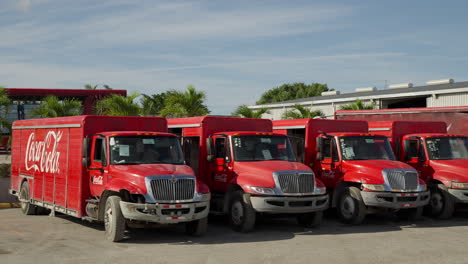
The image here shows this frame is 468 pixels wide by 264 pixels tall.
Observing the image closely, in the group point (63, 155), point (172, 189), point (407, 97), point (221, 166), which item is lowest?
point (172, 189)

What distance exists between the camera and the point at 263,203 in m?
12.8

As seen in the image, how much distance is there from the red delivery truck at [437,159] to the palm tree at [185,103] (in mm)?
8580

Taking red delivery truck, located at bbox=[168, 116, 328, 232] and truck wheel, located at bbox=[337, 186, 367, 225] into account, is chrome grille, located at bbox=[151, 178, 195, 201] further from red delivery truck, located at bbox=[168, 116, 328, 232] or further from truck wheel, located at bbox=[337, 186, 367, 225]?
truck wheel, located at bbox=[337, 186, 367, 225]

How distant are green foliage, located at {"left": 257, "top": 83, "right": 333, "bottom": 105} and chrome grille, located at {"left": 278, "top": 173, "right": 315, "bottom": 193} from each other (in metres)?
73.0

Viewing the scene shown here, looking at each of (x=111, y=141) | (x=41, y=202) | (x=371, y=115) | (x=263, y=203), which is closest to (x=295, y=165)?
(x=263, y=203)

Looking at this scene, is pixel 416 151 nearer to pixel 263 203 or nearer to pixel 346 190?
pixel 346 190

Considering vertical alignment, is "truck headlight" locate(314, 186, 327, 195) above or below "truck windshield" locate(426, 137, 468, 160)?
below

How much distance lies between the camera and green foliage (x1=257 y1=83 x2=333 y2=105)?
8700 cm

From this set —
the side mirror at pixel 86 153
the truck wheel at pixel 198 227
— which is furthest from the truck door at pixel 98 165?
the truck wheel at pixel 198 227

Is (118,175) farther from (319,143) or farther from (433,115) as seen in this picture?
(433,115)

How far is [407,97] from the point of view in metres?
34.2

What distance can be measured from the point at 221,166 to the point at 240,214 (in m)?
1.56

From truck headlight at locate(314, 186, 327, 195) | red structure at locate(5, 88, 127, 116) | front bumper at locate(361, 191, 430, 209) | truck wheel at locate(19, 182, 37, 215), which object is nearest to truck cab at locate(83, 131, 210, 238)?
truck headlight at locate(314, 186, 327, 195)

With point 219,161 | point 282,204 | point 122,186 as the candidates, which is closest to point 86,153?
point 122,186
